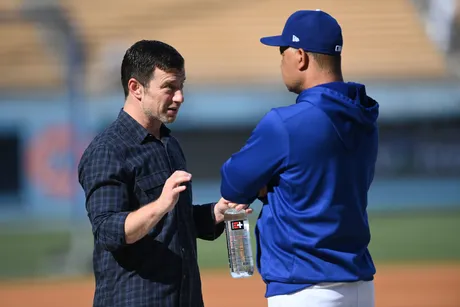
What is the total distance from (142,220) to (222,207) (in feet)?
1.74

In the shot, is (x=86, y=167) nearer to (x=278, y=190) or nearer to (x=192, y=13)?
(x=278, y=190)

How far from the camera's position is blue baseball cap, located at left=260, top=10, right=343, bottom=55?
8.24 ft

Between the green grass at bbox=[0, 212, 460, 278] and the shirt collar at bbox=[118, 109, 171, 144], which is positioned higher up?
the shirt collar at bbox=[118, 109, 171, 144]

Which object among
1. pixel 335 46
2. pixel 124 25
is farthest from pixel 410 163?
pixel 335 46

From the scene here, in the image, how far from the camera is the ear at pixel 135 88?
106 inches

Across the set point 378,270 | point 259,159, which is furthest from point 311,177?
point 378,270

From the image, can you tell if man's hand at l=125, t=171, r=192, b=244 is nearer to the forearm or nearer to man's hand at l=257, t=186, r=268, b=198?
the forearm

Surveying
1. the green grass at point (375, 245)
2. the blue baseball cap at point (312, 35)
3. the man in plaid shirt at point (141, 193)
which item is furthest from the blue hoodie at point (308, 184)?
the green grass at point (375, 245)

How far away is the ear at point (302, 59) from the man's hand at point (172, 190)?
0.55 m

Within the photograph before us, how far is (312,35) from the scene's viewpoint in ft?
8.23

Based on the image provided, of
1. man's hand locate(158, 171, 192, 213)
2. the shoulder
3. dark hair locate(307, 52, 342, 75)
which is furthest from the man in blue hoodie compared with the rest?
the shoulder

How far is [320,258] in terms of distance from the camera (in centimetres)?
248

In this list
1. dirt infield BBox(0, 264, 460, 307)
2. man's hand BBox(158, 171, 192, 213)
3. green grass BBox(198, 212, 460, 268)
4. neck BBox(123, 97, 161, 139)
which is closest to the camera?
man's hand BBox(158, 171, 192, 213)

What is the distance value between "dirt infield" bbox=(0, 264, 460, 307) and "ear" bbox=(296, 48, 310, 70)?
19.6 feet
